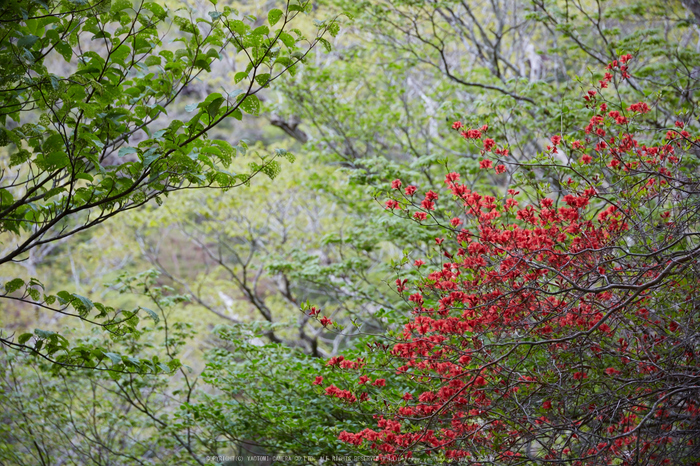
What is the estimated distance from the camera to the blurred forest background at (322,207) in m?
3.97

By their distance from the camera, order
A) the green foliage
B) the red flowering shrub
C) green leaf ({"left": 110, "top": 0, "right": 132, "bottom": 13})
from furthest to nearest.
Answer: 1. the red flowering shrub
2. green leaf ({"left": 110, "top": 0, "right": 132, "bottom": 13})
3. the green foliage

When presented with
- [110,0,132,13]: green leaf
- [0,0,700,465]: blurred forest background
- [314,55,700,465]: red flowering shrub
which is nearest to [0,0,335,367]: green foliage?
[110,0,132,13]: green leaf

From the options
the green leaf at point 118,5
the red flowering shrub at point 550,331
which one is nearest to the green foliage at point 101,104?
the green leaf at point 118,5

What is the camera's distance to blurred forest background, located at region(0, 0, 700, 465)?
3975mm

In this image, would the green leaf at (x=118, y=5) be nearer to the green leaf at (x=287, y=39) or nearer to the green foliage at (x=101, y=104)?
the green foliage at (x=101, y=104)

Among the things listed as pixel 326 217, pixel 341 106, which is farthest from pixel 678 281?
pixel 326 217

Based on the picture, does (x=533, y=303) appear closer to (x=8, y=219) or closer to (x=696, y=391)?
(x=696, y=391)

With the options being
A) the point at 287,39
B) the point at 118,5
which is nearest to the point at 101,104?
the point at 118,5

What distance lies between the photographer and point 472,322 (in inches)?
107

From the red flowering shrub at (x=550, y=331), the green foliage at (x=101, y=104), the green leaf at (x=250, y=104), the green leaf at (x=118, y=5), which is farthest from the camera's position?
the red flowering shrub at (x=550, y=331)

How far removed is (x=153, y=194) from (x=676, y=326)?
2833 mm

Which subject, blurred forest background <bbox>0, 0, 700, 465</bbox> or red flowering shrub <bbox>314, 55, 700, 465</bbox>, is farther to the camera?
blurred forest background <bbox>0, 0, 700, 465</bbox>

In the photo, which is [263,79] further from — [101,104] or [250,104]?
[101,104]

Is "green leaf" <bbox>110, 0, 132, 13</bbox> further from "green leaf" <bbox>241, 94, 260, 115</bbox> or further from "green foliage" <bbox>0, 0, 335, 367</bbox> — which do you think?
"green leaf" <bbox>241, 94, 260, 115</bbox>
